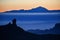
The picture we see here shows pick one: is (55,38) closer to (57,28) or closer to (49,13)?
(57,28)

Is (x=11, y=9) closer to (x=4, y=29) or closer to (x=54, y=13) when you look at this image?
(x=4, y=29)

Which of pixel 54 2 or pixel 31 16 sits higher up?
pixel 54 2

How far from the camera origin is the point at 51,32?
1392mm

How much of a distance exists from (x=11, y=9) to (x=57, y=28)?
2.02 ft

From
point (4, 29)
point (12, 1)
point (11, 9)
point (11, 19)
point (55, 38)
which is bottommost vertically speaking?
point (55, 38)

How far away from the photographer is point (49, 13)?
142 cm

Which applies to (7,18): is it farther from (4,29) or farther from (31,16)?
(31,16)

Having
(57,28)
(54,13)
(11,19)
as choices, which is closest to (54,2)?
(54,13)

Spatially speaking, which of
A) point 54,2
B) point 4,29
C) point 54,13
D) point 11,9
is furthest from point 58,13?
point 4,29

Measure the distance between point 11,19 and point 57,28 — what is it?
1.89 feet

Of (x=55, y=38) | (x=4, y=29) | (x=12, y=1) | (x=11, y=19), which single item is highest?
(x=12, y=1)

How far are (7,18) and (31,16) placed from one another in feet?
0.96

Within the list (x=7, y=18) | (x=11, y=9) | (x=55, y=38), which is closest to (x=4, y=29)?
(x=7, y=18)

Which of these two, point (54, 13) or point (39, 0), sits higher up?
point (39, 0)
